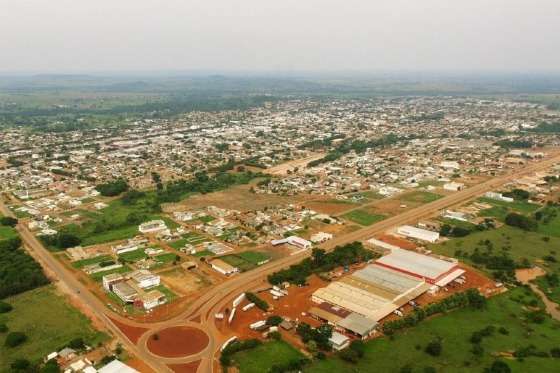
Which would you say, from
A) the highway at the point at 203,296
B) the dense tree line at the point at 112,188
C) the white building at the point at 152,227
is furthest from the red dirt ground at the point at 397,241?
the dense tree line at the point at 112,188

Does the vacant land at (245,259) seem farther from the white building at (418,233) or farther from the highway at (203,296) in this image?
the white building at (418,233)

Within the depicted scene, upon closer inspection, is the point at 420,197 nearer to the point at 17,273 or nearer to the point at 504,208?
the point at 504,208

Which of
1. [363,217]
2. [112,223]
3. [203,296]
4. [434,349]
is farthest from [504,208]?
[112,223]

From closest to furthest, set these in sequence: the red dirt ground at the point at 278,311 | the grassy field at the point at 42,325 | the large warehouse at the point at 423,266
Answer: the grassy field at the point at 42,325 → the red dirt ground at the point at 278,311 → the large warehouse at the point at 423,266

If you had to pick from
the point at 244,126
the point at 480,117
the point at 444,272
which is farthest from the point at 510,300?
the point at 480,117

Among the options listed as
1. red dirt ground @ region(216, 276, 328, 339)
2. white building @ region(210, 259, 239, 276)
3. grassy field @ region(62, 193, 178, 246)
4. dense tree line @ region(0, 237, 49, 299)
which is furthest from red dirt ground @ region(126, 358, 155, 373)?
grassy field @ region(62, 193, 178, 246)

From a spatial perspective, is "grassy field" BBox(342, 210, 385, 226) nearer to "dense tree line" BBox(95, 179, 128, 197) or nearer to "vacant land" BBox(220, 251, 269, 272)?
"vacant land" BBox(220, 251, 269, 272)
